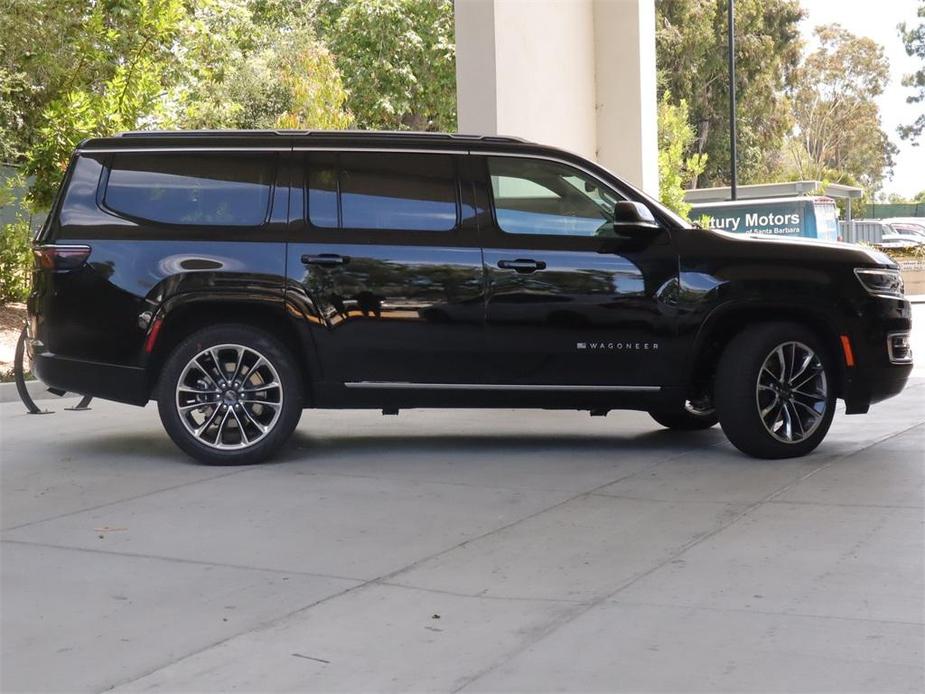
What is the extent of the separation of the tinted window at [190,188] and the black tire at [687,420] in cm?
344

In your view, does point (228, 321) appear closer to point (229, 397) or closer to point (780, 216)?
point (229, 397)

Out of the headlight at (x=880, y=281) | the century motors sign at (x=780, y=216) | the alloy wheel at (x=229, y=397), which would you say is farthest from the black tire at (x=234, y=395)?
the century motors sign at (x=780, y=216)

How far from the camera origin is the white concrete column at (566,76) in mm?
12844

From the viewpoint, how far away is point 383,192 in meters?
8.53

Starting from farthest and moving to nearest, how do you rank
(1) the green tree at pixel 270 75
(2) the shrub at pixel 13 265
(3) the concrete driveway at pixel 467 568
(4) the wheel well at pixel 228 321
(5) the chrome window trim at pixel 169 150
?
(1) the green tree at pixel 270 75
(2) the shrub at pixel 13 265
(5) the chrome window trim at pixel 169 150
(4) the wheel well at pixel 228 321
(3) the concrete driveway at pixel 467 568

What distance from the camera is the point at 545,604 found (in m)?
5.29

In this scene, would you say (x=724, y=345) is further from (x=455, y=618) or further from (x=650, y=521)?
(x=455, y=618)

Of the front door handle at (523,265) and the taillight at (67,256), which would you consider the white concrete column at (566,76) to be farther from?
the taillight at (67,256)

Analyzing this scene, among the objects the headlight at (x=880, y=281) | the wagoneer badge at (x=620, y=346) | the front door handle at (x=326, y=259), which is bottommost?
the wagoneer badge at (x=620, y=346)

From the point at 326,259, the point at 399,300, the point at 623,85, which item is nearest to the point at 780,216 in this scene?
the point at 623,85

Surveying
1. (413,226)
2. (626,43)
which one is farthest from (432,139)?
(626,43)

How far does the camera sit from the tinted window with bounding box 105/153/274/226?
8.45 m

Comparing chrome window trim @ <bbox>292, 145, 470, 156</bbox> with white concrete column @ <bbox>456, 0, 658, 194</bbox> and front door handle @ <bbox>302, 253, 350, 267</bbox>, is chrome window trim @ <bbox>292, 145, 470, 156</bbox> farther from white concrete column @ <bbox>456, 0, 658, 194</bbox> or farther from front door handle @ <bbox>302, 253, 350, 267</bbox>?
white concrete column @ <bbox>456, 0, 658, 194</bbox>

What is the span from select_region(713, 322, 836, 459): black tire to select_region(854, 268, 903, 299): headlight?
48 cm
